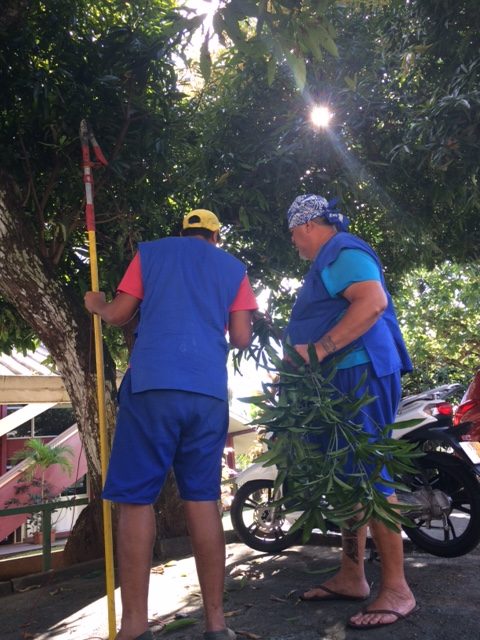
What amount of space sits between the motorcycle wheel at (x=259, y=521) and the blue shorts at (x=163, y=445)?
230 cm

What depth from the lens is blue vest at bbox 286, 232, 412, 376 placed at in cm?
288

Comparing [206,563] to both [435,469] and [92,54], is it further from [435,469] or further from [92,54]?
[92,54]

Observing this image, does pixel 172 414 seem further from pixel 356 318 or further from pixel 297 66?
pixel 297 66

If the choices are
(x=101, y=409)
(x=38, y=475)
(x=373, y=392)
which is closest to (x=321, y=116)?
(x=373, y=392)

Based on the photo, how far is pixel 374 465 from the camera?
8.41ft

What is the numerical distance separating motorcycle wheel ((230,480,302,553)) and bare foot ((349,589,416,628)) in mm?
2022

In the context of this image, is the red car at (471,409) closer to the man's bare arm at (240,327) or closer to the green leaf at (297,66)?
the man's bare arm at (240,327)

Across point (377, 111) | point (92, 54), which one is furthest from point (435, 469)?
point (92, 54)

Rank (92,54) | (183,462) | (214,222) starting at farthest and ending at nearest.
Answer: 1. (92,54)
2. (214,222)
3. (183,462)

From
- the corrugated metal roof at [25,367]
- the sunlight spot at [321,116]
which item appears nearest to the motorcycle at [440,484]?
the sunlight spot at [321,116]

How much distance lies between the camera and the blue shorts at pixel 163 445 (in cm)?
251

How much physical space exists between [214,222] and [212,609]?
5.63 ft

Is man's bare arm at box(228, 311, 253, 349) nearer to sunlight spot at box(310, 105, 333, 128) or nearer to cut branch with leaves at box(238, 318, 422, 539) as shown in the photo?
cut branch with leaves at box(238, 318, 422, 539)

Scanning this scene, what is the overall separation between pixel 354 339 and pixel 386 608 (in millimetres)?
1145
